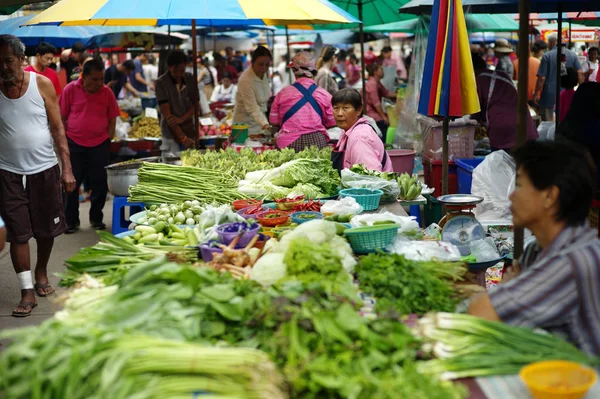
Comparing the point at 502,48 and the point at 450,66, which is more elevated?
the point at 502,48

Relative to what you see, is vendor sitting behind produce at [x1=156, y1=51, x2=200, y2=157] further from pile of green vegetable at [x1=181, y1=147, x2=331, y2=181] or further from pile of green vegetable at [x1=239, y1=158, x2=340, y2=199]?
pile of green vegetable at [x1=239, y1=158, x2=340, y2=199]

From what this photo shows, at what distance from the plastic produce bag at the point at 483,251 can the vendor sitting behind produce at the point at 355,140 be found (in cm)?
182

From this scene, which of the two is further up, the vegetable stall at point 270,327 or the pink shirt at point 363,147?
the pink shirt at point 363,147

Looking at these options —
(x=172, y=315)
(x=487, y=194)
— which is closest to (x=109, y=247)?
(x=172, y=315)

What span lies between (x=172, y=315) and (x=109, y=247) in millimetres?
1325

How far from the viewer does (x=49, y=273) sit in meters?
7.35

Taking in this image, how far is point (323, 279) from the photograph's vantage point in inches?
122

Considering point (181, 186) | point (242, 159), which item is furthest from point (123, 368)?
point (242, 159)

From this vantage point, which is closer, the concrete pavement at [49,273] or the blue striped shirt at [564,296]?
the blue striped shirt at [564,296]

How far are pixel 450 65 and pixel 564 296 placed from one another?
294cm

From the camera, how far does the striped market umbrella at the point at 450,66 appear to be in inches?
210

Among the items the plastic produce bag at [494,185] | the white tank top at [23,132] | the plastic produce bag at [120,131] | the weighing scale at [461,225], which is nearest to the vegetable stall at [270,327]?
the weighing scale at [461,225]

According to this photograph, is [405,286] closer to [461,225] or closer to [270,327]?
[270,327]

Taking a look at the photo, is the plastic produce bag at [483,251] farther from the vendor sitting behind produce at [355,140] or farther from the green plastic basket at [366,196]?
the vendor sitting behind produce at [355,140]
